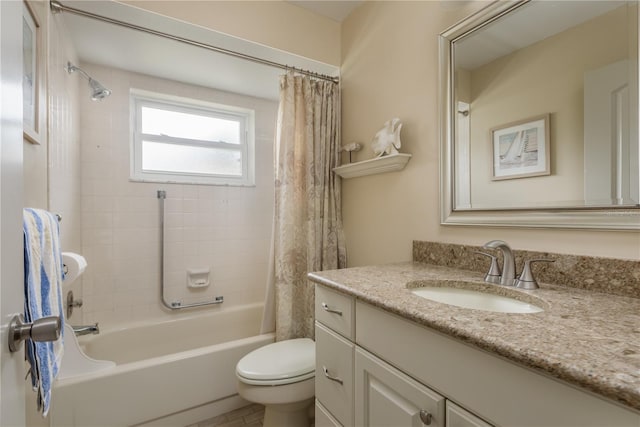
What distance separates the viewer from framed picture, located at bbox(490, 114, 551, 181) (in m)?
1.01

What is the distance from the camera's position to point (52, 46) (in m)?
1.36

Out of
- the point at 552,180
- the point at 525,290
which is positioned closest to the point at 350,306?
the point at 525,290

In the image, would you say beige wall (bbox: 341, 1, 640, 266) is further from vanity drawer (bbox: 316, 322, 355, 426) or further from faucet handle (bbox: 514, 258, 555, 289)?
vanity drawer (bbox: 316, 322, 355, 426)

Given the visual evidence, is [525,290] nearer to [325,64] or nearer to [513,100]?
[513,100]

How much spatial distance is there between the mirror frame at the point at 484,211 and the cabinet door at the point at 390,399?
705 mm

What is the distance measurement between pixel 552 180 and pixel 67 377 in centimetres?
219

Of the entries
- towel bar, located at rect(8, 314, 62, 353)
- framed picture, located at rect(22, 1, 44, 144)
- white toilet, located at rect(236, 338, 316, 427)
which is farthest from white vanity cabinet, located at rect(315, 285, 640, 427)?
framed picture, located at rect(22, 1, 44, 144)

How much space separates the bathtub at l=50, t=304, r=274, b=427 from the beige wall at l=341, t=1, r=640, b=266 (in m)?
0.99

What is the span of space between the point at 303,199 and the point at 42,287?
1287 mm

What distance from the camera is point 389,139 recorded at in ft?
4.94

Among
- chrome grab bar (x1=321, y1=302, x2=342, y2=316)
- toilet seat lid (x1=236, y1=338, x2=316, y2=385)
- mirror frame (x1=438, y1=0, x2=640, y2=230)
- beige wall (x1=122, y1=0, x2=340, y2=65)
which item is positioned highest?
beige wall (x1=122, y1=0, x2=340, y2=65)

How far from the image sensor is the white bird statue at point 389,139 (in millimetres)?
1489

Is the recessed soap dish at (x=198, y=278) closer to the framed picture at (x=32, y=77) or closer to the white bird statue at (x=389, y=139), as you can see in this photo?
the framed picture at (x=32, y=77)

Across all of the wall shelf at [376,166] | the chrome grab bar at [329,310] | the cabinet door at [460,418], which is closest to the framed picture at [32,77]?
the chrome grab bar at [329,310]
